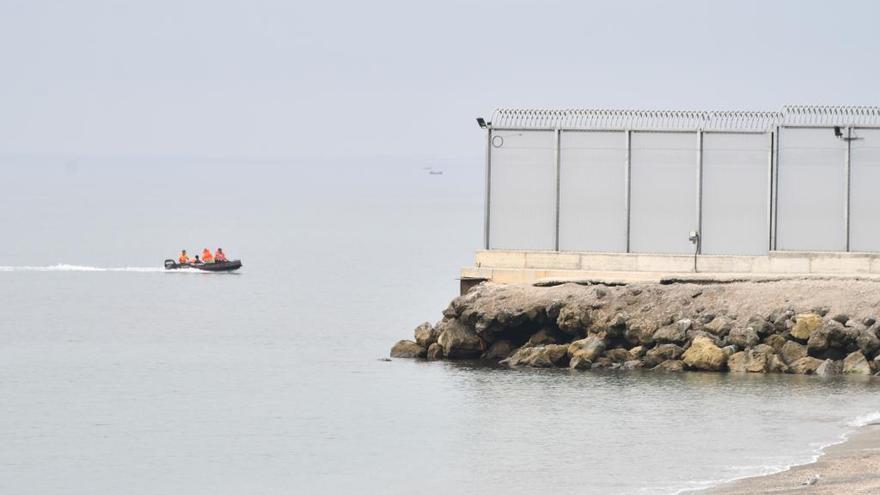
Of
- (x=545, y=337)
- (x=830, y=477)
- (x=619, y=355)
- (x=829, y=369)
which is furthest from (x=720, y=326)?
(x=830, y=477)

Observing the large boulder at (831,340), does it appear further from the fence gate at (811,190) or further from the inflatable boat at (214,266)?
the inflatable boat at (214,266)

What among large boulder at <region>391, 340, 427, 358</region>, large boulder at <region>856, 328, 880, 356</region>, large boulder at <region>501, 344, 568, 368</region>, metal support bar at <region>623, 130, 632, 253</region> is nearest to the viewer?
large boulder at <region>856, 328, 880, 356</region>

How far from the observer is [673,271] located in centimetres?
4131

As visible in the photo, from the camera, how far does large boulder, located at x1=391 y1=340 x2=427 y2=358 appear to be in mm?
42734

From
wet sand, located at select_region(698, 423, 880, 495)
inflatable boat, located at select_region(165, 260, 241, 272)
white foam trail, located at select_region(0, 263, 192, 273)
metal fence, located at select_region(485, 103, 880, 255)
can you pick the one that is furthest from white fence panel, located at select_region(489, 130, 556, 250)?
white foam trail, located at select_region(0, 263, 192, 273)

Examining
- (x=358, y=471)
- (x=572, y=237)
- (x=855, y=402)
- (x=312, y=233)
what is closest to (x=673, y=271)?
(x=572, y=237)

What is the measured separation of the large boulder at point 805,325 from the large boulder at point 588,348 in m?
3.91

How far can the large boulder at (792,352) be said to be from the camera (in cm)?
3809

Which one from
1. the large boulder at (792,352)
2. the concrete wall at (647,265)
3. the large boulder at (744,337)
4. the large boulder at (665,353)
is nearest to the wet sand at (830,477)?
the large boulder at (792,352)

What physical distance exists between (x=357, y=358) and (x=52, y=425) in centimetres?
1125

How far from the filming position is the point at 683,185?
4316 cm

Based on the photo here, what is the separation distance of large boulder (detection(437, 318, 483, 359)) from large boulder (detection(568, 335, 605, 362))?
248 cm

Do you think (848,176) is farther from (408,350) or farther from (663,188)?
(408,350)

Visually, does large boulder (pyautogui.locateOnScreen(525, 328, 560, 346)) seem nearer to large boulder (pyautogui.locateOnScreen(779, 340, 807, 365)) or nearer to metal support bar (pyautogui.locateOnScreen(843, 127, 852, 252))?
large boulder (pyautogui.locateOnScreen(779, 340, 807, 365))
